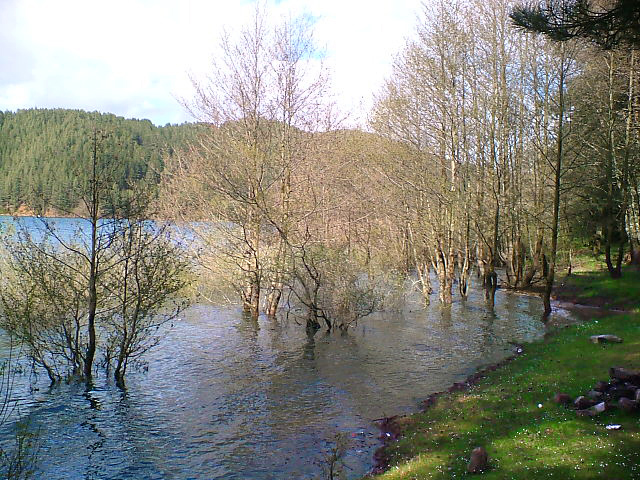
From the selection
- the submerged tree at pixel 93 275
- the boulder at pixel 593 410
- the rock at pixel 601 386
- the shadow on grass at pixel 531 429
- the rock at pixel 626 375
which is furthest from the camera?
the submerged tree at pixel 93 275

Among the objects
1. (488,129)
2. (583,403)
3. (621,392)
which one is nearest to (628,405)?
(621,392)

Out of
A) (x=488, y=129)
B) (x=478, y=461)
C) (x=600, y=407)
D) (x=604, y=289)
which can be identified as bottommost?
(x=478, y=461)

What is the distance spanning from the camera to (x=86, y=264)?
14.8 meters

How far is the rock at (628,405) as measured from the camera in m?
9.38

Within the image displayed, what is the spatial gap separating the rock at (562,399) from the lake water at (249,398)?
3379 millimetres

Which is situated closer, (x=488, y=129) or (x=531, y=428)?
(x=531, y=428)

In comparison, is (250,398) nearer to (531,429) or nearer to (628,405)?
(531,429)

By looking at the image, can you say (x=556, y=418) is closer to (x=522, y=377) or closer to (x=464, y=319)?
(x=522, y=377)

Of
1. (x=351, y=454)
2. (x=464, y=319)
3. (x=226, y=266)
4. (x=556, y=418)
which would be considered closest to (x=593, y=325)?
(x=464, y=319)

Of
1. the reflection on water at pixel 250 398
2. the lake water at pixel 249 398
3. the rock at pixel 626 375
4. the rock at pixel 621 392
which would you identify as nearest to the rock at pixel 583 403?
the rock at pixel 621 392

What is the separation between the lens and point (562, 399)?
10.9 m

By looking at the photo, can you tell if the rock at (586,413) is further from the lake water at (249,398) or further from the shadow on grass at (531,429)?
the lake water at (249,398)

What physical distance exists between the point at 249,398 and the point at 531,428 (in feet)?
23.5

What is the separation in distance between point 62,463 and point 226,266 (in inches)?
522
